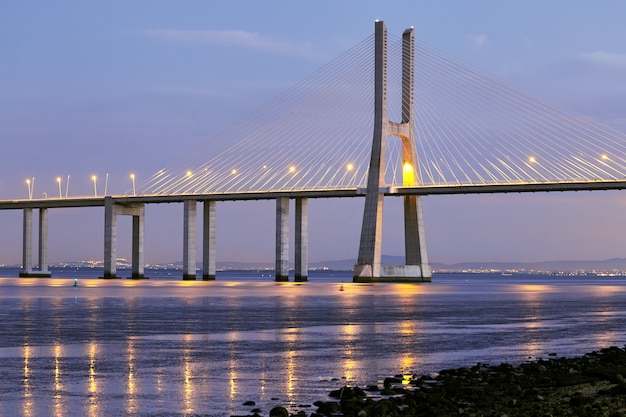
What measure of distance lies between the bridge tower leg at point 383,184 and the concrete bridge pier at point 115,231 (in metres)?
35.6

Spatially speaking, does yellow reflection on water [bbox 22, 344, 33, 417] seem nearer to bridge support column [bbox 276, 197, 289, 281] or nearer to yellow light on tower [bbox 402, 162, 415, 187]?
yellow light on tower [bbox 402, 162, 415, 187]

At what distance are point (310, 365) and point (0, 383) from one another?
628cm

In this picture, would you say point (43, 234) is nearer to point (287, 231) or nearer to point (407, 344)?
point (287, 231)

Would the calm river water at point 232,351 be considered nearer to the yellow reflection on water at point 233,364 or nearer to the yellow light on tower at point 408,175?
the yellow reflection on water at point 233,364

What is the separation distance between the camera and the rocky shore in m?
14.6

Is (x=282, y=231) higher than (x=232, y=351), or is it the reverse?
(x=282, y=231)

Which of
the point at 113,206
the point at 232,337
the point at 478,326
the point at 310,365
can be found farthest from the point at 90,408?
the point at 113,206

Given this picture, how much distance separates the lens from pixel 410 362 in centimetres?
Answer: 2234

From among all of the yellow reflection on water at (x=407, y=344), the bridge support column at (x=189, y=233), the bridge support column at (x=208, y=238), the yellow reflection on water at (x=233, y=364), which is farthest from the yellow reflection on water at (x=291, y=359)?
the bridge support column at (x=208, y=238)

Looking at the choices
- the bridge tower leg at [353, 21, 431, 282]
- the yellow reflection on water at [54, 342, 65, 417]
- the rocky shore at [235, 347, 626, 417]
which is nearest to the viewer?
the rocky shore at [235, 347, 626, 417]

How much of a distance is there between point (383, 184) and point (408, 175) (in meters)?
6.71

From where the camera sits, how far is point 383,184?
94.8 metres

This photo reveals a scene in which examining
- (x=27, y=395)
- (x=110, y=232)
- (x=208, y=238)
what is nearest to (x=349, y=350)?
(x=27, y=395)

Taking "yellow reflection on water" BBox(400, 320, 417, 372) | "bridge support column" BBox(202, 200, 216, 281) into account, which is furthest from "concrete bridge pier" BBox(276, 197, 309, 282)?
"yellow reflection on water" BBox(400, 320, 417, 372)
